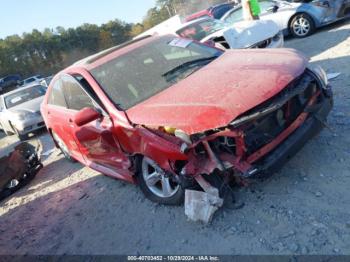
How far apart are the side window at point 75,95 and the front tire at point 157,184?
3.12 ft

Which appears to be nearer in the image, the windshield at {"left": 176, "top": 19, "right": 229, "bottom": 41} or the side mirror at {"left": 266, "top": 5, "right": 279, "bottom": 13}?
the windshield at {"left": 176, "top": 19, "right": 229, "bottom": 41}

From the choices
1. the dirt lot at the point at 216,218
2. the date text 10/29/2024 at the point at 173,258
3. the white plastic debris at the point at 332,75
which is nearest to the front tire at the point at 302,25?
the white plastic debris at the point at 332,75

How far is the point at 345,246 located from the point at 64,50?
48611mm

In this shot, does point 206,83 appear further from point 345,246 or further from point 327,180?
point 345,246

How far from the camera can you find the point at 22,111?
1023cm

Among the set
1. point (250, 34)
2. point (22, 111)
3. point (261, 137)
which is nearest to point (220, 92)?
point (261, 137)

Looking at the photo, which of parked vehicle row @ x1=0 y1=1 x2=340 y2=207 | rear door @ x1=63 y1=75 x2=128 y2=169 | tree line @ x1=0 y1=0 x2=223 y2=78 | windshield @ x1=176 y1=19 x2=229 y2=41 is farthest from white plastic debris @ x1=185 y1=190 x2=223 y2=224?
tree line @ x1=0 y1=0 x2=223 y2=78

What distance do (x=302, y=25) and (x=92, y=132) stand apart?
8041 millimetres

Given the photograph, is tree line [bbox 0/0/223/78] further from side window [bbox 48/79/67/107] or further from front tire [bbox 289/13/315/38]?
side window [bbox 48/79/67/107]

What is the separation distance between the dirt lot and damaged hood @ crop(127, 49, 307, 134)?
932 millimetres

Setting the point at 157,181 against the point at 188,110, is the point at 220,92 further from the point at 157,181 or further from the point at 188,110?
the point at 157,181

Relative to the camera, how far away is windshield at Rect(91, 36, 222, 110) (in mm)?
4077

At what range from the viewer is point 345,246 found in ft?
8.79

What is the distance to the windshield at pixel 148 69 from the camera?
408cm
